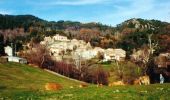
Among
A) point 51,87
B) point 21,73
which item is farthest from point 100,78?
point 51,87

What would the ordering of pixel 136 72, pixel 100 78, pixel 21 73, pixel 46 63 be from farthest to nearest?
pixel 46 63
pixel 100 78
pixel 136 72
pixel 21 73

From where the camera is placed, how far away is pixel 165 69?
15275cm

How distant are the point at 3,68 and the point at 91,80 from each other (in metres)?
51.3

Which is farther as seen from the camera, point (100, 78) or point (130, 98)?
point (100, 78)

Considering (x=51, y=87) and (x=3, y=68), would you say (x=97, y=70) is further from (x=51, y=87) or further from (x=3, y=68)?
(x=51, y=87)

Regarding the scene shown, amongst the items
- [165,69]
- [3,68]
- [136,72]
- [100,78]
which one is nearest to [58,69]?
[100,78]

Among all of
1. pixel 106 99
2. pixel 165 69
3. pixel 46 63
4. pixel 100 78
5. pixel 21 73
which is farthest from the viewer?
pixel 165 69

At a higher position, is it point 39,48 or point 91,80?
point 39,48

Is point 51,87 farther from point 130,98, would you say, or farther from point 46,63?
point 46,63

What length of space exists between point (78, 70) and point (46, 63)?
12.7 meters

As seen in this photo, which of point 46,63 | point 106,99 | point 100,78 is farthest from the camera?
point 46,63

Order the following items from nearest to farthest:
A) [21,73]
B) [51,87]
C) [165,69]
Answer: [51,87] < [21,73] < [165,69]

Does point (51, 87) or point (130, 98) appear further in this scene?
point (51, 87)

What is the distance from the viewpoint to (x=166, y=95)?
25.6 meters
